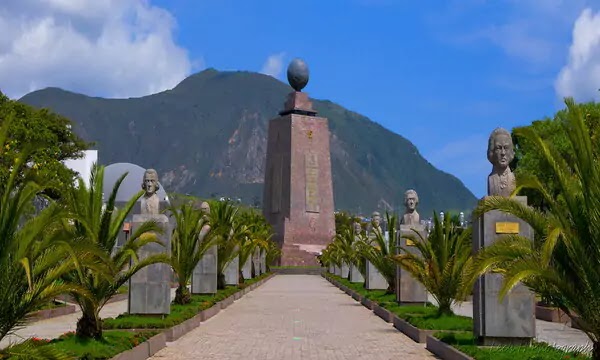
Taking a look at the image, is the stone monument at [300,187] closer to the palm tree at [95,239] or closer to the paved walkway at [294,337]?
the paved walkway at [294,337]

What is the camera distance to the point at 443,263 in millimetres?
17344

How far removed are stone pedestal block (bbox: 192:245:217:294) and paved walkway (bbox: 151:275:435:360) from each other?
1.08 metres

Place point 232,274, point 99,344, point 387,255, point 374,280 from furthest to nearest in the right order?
point 232,274 → point 374,280 → point 387,255 → point 99,344

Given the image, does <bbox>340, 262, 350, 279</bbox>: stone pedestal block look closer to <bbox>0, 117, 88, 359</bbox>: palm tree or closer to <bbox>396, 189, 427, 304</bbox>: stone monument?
<bbox>396, 189, 427, 304</bbox>: stone monument

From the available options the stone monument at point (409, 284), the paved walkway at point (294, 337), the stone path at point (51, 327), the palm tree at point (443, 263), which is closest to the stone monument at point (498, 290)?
the paved walkway at point (294, 337)

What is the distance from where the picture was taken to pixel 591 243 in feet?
29.8

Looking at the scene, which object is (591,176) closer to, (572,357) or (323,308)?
(572,357)

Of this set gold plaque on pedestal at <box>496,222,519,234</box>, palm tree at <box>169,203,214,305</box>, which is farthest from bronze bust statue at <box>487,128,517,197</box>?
palm tree at <box>169,203,214,305</box>

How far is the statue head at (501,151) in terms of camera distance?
12.9 meters

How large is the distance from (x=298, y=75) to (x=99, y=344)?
215ft

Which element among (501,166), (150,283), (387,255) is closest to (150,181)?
(150,283)

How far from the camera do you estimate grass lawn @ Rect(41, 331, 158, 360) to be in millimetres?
10453

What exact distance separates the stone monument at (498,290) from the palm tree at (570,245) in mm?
2944

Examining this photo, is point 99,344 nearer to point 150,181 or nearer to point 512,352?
point 512,352
